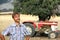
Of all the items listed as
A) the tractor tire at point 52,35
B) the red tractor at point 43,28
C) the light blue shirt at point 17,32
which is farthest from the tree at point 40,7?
the light blue shirt at point 17,32

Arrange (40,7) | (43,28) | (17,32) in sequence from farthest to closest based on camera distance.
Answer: (40,7)
(43,28)
(17,32)

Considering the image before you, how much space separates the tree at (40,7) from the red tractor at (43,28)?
0.85 m

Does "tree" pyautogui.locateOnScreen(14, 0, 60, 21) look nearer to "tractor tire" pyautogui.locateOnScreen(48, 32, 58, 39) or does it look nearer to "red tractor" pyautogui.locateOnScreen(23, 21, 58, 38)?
"red tractor" pyautogui.locateOnScreen(23, 21, 58, 38)

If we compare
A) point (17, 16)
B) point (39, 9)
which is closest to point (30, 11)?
point (39, 9)

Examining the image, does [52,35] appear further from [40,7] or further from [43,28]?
[40,7]

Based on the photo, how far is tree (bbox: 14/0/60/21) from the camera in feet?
46.3

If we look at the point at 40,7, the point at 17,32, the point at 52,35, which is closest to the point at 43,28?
the point at 52,35

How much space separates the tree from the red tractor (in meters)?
0.85

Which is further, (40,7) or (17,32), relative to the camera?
(40,7)

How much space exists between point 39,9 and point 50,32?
162 cm

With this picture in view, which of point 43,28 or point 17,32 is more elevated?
point 17,32

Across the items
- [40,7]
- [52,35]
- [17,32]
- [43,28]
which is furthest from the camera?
[40,7]

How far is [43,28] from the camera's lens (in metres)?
13.4

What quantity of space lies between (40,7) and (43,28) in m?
1.39
